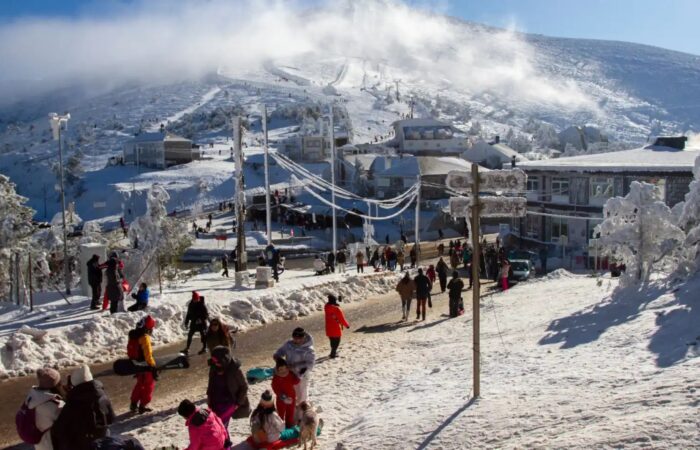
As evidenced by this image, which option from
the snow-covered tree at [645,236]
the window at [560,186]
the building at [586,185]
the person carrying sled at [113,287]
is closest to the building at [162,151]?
the building at [586,185]

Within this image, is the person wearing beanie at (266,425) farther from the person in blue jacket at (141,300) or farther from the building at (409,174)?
the building at (409,174)

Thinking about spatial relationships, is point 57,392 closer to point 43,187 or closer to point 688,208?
point 688,208

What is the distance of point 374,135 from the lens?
127 metres

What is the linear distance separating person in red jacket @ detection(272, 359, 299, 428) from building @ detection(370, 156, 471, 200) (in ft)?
178

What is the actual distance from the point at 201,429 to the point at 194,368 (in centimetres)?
664

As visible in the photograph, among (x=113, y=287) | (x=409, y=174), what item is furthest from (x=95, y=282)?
(x=409, y=174)

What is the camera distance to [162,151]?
93.4 metres

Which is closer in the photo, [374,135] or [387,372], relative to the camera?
[387,372]

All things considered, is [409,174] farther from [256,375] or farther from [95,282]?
[256,375]

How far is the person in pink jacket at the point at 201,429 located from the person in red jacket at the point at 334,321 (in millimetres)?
6269

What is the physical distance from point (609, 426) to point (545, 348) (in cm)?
467

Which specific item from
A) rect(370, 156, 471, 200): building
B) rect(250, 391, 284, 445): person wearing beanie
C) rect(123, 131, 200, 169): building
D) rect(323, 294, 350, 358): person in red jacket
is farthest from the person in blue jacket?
rect(123, 131, 200, 169): building

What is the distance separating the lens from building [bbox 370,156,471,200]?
62906 mm

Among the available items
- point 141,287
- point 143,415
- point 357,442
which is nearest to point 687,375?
point 357,442
